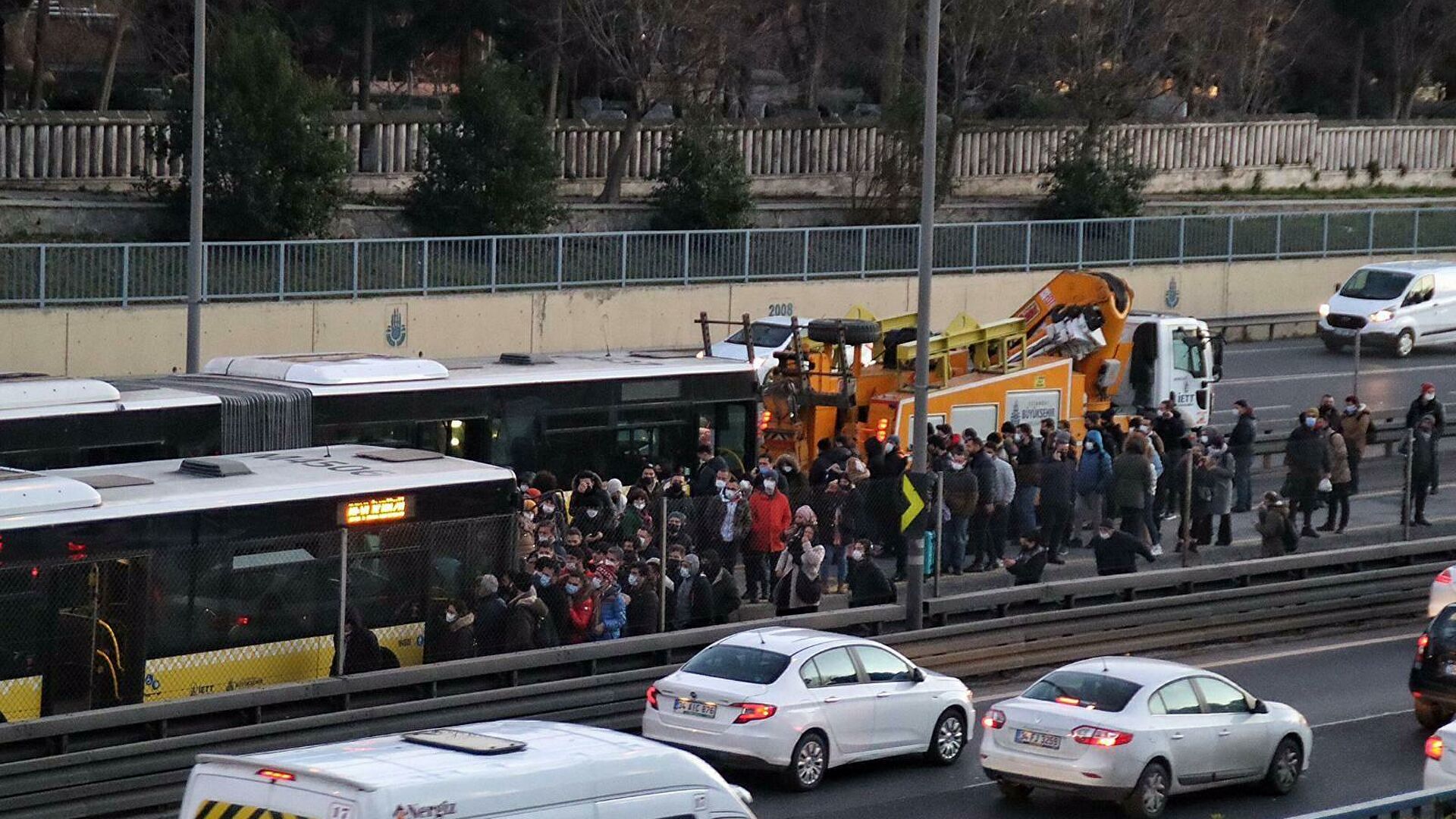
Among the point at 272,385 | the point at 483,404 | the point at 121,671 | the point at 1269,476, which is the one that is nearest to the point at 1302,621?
the point at 1269,476

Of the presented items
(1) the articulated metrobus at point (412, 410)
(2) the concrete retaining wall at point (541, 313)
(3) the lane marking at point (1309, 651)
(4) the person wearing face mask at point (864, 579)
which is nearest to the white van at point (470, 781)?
(4) the person wearing face mask at point (864, 579)

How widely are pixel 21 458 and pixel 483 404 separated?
5363 millimetres

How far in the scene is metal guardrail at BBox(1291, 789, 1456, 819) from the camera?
30.6 feet

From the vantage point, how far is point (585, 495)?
2034 centimetres

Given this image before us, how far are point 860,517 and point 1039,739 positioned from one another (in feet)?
15.9

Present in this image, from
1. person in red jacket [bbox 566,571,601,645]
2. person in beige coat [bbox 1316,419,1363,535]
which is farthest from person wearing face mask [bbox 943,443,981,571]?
person in red jacket [bbox 566,571,601,645]

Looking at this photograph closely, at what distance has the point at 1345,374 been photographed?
40375 millimetres

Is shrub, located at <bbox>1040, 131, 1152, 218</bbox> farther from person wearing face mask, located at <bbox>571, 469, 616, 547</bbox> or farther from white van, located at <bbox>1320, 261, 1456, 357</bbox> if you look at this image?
person wearing face mask, located at <bbox>571, 469, 616, 547</bbox>

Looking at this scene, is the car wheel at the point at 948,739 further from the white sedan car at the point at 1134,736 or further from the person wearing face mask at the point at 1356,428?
the person wearing face mask at the point at 1356,428

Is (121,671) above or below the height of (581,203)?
below

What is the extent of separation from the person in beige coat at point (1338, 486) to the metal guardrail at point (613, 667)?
25.0 inches

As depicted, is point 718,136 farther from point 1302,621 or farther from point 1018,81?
point 1302,621

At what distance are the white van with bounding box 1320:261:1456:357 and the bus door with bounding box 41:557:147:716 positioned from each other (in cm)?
3196

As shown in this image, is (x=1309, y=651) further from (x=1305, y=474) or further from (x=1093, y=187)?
(x=1093, y=187)
